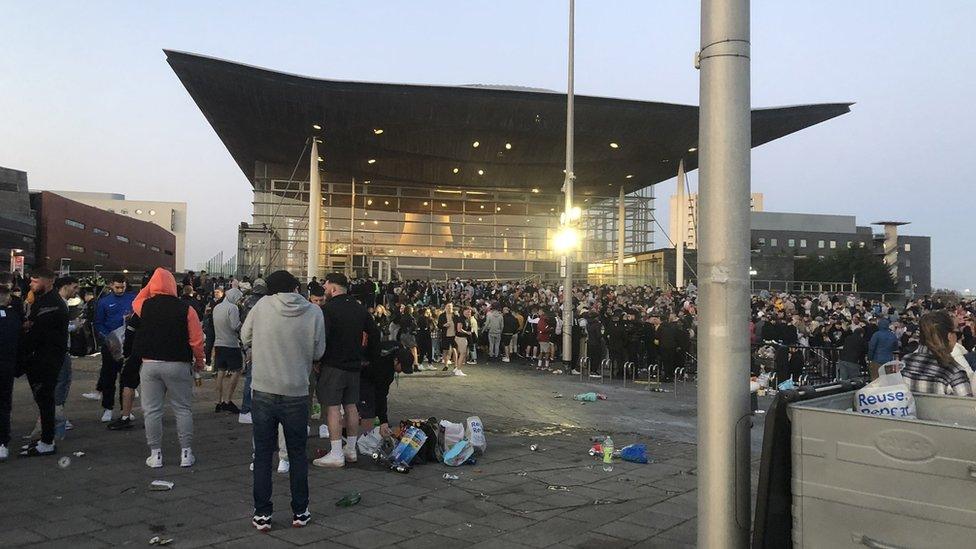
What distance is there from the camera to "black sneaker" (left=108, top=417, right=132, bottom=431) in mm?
8164

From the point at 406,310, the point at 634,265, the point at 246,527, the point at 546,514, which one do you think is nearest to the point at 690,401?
the point at 406,310

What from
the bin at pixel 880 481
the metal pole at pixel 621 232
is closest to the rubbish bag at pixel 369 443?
the bin at pixel 880 481

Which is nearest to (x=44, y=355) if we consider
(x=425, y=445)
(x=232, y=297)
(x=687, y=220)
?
(x=232, y=297)

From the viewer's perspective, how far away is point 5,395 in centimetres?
661

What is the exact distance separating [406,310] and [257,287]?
7.82 metres

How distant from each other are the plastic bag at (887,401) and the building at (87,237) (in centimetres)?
4610

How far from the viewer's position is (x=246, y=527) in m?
4.87

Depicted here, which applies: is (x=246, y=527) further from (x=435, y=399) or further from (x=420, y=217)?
(x=420, y=217)

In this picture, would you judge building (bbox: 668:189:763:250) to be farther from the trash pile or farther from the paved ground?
the trash pile

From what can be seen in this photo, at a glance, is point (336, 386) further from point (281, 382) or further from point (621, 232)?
point (621, 232)

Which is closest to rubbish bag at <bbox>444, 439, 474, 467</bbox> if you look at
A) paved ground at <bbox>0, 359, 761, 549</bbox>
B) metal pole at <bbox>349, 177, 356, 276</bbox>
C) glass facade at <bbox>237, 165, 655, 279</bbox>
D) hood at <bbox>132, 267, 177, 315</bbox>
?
paved ground at <bbox>0, 359, 761, 549</bbox>

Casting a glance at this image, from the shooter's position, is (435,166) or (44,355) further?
(435,166)

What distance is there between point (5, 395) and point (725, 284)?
6.98m

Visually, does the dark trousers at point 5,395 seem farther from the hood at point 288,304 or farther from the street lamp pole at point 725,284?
the street lamp pole at point 725,284
